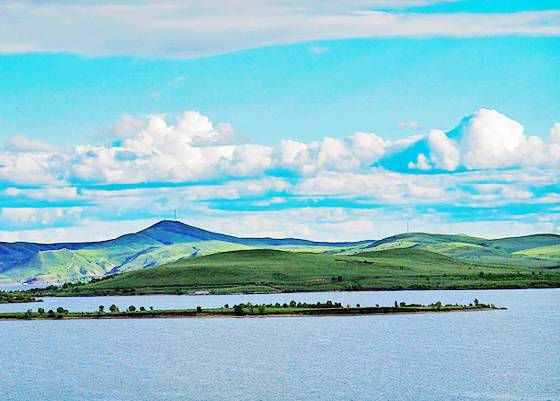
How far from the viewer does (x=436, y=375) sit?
358 feet

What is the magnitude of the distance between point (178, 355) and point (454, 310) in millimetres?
78884

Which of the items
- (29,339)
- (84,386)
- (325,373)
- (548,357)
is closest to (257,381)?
(325,373)

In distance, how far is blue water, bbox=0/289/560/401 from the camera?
328ft

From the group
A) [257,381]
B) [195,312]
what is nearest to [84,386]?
[257,381]

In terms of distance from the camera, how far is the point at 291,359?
127 m

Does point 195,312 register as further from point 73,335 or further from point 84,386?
point 84,386

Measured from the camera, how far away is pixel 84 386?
106000 millimetres

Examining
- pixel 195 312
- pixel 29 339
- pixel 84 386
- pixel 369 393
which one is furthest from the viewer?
pixel 195 312

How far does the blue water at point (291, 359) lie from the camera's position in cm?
10006

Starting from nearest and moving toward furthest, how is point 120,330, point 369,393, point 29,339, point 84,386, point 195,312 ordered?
point 369,393, point 84,386, point 29,339, point 120,330, point 195,312

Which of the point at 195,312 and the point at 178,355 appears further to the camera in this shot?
the point at 195,312

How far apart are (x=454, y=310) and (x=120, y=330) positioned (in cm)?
6363

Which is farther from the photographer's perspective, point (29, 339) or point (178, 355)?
point (29, 339)

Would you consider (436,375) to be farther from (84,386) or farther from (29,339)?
(29,339)
